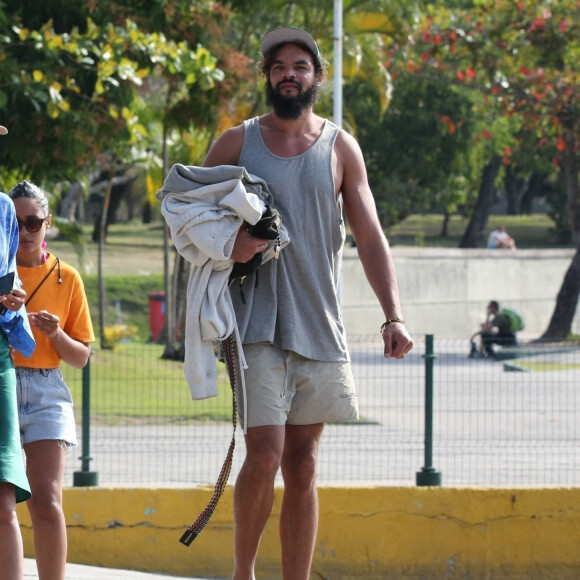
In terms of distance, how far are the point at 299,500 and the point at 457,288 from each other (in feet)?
76.4

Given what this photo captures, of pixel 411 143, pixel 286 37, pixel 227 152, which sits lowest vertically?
pixel 227 152

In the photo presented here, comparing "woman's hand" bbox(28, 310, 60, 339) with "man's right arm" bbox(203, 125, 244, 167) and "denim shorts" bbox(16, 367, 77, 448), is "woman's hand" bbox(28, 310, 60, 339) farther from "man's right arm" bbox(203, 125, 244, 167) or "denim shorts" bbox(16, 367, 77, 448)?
"man's right arm" bbox(203, 125, 244, 167)

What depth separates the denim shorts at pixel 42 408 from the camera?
183 inches

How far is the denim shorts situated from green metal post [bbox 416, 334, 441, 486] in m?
3.02

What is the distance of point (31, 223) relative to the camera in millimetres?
4742

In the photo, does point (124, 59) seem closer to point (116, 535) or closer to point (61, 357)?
point (116, 535)

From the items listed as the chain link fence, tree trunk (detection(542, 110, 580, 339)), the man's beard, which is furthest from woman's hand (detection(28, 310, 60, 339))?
tree trunk (detection(542, 110, 580, 339))

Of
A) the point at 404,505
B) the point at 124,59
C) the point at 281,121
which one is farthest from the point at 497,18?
the point at 281,121

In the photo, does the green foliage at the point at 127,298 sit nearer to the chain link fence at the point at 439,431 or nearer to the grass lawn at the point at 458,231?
the grass lawn at the point at 458,231

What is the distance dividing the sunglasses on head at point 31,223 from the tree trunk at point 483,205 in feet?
132

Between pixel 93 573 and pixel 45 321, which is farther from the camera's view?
pixel 93 573

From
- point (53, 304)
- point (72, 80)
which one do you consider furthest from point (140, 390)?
point (53, 304)

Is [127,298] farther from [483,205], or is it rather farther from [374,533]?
[374,533]

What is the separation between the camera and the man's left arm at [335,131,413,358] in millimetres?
4750
